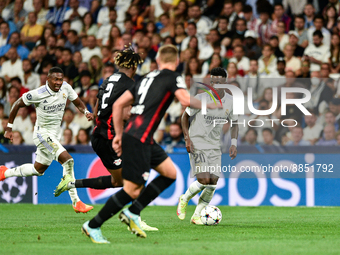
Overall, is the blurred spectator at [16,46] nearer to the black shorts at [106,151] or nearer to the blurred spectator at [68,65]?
the blurred spectator at [68,65]

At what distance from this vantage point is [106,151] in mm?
8242

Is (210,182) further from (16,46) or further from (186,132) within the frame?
(16,46)

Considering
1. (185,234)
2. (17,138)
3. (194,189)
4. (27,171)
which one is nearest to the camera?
(185,234)

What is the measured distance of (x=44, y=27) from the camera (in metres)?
16.7

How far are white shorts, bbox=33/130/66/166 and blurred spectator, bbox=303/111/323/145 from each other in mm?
5087

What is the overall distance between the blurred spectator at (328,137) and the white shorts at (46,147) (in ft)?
17.6

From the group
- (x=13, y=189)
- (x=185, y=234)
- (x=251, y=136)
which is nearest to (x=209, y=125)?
(x=185, y=234)

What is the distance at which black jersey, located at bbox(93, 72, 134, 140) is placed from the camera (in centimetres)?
788

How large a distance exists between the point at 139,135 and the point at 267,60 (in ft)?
25.9

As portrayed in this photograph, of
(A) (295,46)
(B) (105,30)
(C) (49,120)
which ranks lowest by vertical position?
(C) (49,120)

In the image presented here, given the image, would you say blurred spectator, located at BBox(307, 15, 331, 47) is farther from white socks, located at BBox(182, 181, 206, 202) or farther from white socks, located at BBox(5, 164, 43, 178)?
white socks, located at BBox(5, 164, 43, 178)

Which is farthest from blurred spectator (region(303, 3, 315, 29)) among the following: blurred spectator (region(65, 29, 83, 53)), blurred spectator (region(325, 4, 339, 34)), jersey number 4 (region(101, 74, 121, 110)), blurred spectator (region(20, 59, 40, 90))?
jersey number 4 (region(101, 74, 121, 110))

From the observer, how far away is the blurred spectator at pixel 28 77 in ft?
50.0

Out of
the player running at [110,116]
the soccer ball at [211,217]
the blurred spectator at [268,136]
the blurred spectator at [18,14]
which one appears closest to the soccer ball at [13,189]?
the player running at [110,116]
